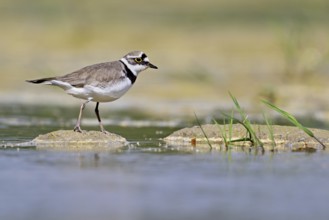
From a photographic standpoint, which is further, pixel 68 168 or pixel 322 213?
pixel 68 168

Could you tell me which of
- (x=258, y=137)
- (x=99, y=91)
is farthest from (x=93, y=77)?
(x=258, y=137)

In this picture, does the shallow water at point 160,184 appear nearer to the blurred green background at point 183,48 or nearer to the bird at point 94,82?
the bird at point 94,82

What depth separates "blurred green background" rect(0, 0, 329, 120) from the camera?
16.5 m

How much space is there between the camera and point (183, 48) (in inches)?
867

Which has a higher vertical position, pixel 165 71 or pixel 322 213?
pixel 165 71

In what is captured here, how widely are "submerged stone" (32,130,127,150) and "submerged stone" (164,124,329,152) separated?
0.71 meters

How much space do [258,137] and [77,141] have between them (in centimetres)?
204

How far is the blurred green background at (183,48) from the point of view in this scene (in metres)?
16.5

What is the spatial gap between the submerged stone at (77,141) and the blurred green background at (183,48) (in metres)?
4.42

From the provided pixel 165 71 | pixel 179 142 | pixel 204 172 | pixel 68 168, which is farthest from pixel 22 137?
pixel 165 71

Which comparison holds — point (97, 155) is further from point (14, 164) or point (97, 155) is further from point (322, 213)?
point (322, 213)

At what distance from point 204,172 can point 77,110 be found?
7.02 m

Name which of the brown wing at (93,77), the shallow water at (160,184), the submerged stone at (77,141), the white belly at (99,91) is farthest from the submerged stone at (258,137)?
the brown wing at (93,77)

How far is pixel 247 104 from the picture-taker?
1590 centimetres
